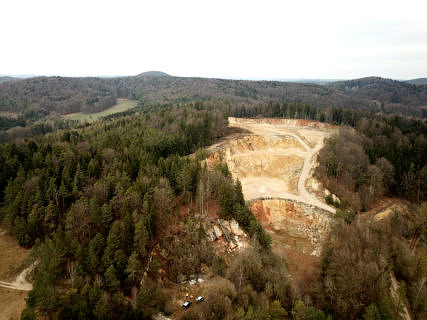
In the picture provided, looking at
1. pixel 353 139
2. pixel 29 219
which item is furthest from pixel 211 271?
pixel 353 139

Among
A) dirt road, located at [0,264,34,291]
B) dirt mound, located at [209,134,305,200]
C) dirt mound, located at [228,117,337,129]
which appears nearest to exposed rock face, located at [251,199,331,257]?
dirt mound, located at [209,134,305,200]

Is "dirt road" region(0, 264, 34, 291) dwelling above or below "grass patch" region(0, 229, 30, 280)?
below

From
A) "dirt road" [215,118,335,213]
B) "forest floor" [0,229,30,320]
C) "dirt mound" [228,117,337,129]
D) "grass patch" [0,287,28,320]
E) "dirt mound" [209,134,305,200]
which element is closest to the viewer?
"grass patch" [0,287,28,320]

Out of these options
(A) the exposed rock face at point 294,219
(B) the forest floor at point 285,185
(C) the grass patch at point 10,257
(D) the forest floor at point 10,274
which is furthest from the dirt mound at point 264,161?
(D) the forest floor at point 10,274

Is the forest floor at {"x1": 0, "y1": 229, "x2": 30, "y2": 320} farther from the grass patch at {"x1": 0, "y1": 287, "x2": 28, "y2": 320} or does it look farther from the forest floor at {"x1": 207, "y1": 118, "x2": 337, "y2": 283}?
the forest floor at {"x1": 207, "y1": 118, "x2": 337, "y2": 283}

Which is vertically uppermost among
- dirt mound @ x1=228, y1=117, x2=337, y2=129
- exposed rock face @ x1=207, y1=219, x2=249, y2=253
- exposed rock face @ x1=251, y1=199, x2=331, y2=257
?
dirt mound @ x1=228, y1=117, x2=337, y2=129
